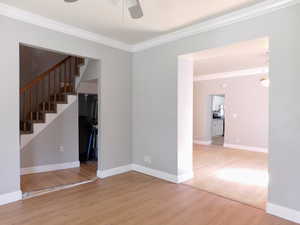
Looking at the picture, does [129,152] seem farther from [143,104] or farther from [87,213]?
[87,213]

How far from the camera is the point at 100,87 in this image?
384 cm

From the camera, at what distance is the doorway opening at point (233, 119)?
3389 millimetres

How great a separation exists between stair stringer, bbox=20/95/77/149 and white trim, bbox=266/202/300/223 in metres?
4.21

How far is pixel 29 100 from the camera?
493 centimetres

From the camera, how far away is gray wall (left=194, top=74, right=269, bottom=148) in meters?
6.37

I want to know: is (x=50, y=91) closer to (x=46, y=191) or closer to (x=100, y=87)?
(x=100, y=87)

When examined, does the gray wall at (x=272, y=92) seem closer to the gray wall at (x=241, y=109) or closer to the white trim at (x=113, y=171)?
the white trim at (x=113, y=171)

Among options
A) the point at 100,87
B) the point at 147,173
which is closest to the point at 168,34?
the point at 100,87

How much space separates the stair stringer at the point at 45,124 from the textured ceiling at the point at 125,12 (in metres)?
1.78

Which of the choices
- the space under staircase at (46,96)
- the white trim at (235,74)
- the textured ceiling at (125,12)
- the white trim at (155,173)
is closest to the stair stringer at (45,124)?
the space under staircase at (46,96)

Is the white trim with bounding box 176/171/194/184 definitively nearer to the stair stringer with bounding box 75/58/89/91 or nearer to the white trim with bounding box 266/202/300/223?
the white trim with bounding box 266/202/300/223

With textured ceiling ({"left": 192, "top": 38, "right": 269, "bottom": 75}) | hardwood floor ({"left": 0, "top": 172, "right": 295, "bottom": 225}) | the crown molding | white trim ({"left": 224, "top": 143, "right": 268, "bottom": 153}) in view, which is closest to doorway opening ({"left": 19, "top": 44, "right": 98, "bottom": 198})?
hardwood floor ({"left": 0, "top": 172, "right": 295, "bottom": 225})

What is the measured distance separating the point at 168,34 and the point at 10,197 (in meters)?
3.68

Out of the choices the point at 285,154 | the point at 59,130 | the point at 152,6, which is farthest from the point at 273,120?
the point at 59,130
